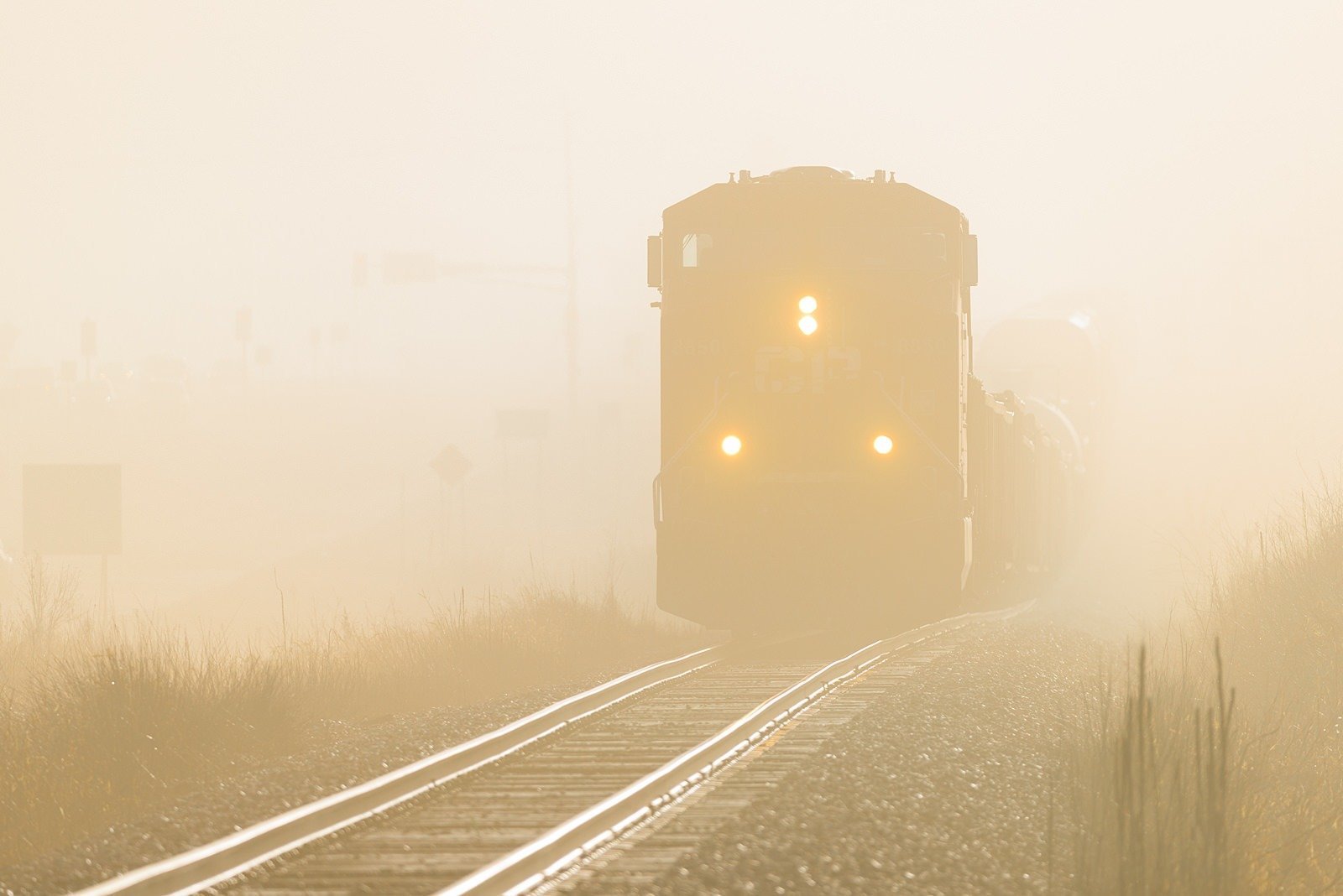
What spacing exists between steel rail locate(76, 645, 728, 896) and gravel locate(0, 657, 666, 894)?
0.17 meters

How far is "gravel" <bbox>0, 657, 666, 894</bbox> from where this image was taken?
6508 mm

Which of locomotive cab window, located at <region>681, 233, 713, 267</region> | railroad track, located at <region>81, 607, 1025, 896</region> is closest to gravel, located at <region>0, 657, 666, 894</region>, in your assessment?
railroad track, located at <region>81, 607, 1025, 896</region>

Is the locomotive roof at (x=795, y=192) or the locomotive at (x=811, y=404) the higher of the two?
the locomotive roof at (x=795, y=192)

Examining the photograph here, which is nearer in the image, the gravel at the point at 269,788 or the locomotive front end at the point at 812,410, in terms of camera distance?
the gravel at the point at 269,788

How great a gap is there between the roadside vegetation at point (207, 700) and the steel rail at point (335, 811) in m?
1.53

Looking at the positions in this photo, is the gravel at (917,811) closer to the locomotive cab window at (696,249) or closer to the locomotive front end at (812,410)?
the locomotive front end at (812,410)

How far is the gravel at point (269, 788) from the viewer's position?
651 cm

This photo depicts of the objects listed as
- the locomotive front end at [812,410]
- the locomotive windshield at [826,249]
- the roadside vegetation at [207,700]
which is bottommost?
the roadside vegetation at [207,700]

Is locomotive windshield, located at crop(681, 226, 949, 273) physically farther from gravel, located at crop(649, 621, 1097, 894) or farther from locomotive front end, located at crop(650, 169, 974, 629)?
gravel, located at crop(649, 621, 1097, 894)

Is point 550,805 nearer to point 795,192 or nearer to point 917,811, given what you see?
point 917,811

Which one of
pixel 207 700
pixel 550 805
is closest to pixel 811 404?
pixel 207 700

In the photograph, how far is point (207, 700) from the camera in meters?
10.7

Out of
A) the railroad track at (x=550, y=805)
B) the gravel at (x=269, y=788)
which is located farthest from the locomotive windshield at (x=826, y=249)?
the gravel at (x=269, y=788)

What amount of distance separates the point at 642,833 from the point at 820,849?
875mm
